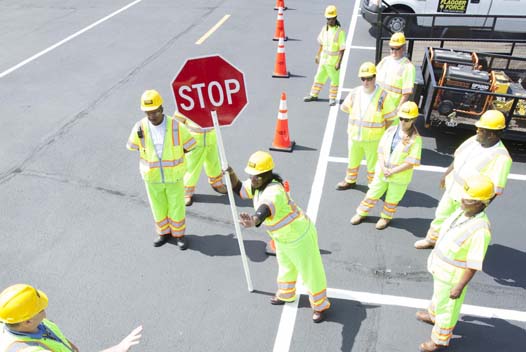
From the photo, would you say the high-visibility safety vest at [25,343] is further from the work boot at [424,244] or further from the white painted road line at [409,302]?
the work boot at [424,244]

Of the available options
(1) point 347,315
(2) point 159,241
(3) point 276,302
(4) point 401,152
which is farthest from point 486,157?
(2) point 159,241

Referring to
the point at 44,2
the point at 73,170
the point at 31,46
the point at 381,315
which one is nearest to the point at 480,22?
the point at 381,315

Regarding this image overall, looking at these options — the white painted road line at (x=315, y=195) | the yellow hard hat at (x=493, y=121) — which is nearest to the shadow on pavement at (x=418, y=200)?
the white painted road line at (x=315, y=195)

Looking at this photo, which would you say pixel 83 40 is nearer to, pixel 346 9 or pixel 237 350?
pixel 346 9

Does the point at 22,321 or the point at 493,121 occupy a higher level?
the point at 493,121

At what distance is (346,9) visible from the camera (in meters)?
15.1

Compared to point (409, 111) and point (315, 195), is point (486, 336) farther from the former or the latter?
point (315, 195)

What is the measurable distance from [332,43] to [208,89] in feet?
16.5

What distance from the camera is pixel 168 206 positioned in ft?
18.6

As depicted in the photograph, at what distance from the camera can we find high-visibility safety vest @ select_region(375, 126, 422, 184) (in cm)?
534

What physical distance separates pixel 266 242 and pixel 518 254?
328 centimetres

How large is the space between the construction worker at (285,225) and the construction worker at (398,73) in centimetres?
352

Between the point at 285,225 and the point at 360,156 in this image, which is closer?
the point at 285,225

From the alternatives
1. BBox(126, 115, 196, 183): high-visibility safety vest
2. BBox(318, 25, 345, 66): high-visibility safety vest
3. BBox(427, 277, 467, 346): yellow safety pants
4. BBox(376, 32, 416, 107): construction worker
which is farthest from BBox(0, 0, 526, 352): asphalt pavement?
BBox(376, 32, 416, 107): construction worker
